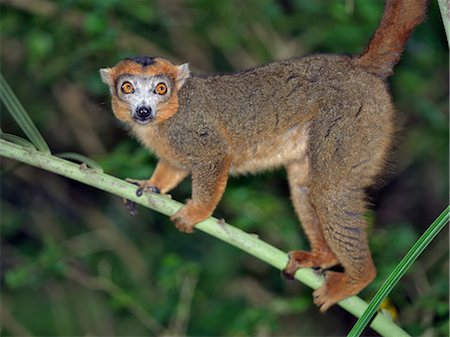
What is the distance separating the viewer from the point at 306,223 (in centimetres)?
610

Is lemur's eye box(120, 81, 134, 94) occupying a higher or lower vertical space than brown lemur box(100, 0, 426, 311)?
higher

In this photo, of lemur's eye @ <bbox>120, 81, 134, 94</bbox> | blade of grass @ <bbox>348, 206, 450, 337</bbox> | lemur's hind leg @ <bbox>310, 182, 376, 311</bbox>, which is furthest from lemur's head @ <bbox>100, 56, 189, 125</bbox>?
blade of grass @ <bbox>348, 206, 450, 337</bbox>

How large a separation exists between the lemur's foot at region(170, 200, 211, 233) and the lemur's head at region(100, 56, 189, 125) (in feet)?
2.70

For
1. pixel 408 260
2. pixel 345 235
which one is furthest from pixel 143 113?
pixel 408 260

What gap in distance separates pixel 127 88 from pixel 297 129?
130 centimetres

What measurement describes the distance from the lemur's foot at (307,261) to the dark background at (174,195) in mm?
1223

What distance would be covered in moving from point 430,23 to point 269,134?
12.4 ft

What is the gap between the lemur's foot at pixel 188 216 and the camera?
17.9ft

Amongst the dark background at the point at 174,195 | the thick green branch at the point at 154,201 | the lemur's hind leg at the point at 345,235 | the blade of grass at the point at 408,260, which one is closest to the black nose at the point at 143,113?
the thick green branch at the point at 154,201

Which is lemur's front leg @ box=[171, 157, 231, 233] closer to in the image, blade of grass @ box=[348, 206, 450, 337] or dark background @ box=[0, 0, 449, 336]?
dark background @ box=[0, 0, 449, 336]

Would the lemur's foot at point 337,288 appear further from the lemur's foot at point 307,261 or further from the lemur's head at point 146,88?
the lemur's head at point 146,88

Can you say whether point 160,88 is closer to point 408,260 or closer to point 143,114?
point 143,114

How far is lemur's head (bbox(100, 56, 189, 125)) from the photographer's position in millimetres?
A: 5891

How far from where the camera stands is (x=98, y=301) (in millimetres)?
10977
